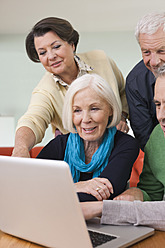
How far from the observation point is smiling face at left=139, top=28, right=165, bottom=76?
1646 millimetres

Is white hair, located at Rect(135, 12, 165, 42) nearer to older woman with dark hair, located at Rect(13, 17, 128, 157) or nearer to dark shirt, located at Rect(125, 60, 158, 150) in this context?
dark shirt, located at Rect(125, 60, 158, 150)

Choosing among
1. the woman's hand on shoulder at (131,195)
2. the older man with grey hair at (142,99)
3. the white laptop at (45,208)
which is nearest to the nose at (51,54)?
the older man with grey hair at (142,99)

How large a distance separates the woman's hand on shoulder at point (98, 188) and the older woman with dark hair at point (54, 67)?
57cm

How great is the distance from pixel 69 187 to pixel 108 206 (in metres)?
0.29

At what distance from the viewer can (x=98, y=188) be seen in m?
1.24

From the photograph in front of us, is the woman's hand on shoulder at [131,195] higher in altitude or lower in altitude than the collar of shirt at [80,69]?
lower

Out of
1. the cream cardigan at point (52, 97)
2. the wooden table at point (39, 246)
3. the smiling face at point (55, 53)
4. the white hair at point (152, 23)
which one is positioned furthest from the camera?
the smiling face at point (55, 53)

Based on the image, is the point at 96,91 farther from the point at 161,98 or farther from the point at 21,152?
the point at 21,152

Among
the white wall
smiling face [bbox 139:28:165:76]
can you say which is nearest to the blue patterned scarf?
smiling face [bbox 139:28:165:76]

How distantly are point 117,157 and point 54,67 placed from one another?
778 mm

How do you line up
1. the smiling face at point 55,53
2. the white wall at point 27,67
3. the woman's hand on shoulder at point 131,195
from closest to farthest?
the woman's hand on shoulder at point 131,195, the smiling face at point 55,53, the white wall at point 27,67

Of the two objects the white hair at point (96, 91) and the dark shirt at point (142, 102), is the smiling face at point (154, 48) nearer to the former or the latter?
the dark shirt at point (142, 102)

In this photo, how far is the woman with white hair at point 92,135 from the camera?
4.66 feet

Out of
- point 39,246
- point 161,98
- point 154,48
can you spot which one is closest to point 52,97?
point 154,48
